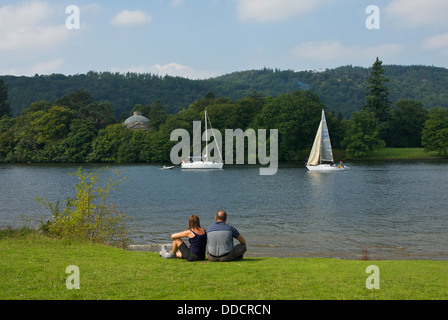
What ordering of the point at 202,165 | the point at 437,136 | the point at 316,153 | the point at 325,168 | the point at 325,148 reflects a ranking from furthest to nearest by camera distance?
the point at 437,136, the point at 202,165, the point at 325,148, the point at 316,153, the point at 325,168

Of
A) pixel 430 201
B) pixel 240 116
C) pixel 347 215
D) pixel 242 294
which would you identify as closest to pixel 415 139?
pixel 240 116

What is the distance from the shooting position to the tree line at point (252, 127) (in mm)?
84438

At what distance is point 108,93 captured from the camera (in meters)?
195

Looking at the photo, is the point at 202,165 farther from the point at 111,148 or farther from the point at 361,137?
the point at 361,137

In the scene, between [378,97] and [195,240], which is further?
[378,97]

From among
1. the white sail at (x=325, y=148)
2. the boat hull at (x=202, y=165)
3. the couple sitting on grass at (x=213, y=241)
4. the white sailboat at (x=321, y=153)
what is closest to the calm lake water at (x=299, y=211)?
the couple sitting on grass at (x=213, y=241)

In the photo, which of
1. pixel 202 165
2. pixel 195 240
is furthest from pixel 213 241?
pixel 202 165

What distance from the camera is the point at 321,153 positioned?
64625 millimetres

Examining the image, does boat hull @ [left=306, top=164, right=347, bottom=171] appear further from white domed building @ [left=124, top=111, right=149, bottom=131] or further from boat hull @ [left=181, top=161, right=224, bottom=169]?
white domed building @ [left=124, top=111, right=149, bottom=131]

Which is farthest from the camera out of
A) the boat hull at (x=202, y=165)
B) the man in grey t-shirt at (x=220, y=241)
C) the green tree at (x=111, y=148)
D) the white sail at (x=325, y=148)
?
the green tree at (x=111, y=148)

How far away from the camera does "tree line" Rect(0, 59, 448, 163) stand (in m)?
84.4

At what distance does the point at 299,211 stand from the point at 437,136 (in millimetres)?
66075

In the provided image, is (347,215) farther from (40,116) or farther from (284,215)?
(40,116)

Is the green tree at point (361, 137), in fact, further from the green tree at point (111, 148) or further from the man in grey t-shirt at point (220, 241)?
the man in grey t-shirt at point (220, 241)
